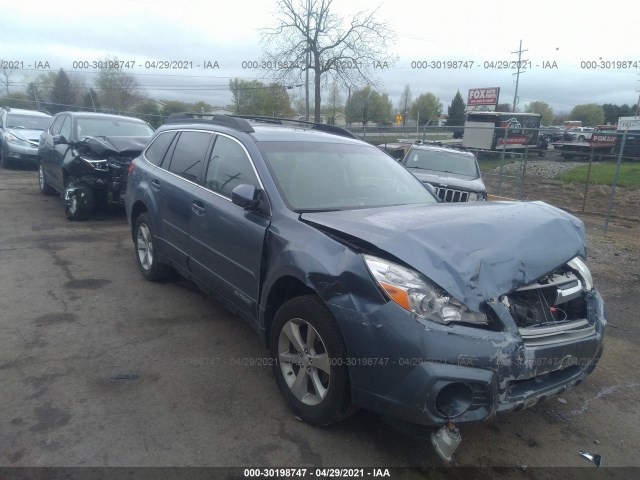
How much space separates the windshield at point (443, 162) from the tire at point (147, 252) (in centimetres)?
651

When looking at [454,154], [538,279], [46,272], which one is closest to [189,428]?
[538,279]

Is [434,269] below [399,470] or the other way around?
the other way around

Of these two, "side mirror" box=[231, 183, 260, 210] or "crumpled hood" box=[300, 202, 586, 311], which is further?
"side mirror" box=[231, 183, 260, 210]

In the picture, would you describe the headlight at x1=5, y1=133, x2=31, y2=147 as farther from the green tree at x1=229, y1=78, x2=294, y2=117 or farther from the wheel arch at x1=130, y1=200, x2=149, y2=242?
the green tree at x1=229, y1=78, x2=294, y2=117

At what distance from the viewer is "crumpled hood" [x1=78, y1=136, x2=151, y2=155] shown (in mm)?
8062

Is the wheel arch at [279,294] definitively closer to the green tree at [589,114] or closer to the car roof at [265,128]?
the car roof at [265,128]

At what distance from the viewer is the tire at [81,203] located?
8258 mm

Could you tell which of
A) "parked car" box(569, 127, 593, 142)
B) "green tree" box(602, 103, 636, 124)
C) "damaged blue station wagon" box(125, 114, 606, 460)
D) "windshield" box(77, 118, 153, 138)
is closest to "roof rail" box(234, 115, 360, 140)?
"damaged blue station wagon" box(125, 114, 606, 460)

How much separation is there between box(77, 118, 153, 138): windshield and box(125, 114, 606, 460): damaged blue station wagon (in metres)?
6.10

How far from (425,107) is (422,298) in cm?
5452

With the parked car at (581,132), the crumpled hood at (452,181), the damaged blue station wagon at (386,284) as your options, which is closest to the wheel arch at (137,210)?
the damaged blue station wagon at (386,284)

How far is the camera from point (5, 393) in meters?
3.30

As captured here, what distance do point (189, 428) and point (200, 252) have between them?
5.40 feet

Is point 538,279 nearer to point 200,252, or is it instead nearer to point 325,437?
point 325,437
